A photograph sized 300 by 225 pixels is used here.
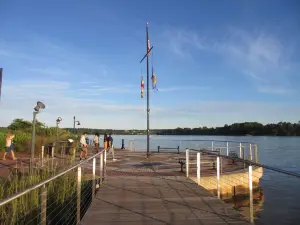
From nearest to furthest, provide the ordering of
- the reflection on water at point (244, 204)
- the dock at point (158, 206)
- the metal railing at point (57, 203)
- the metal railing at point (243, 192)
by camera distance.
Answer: the dock at point (158, 206) → the metal railing at point (57, 203) → the metal railing at point (243, 192) → the reflection on water at point (244, 204)

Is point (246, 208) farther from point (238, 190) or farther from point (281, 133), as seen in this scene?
point (281, 133)

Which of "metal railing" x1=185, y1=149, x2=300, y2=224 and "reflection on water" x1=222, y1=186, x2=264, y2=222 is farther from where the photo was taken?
"reflection on water" x1=222, y1=186, x2=264, y2=222

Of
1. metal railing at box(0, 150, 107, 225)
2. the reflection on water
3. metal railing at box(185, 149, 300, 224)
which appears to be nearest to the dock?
metal railing at box(0, 150, 107, 225)

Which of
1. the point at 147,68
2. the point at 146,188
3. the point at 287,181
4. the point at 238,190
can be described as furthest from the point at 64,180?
the point at 287,181

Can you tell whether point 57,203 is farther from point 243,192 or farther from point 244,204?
point 243,192

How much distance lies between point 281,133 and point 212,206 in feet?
520

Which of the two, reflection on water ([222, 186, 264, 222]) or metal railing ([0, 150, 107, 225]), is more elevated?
metal railing ([0, 150, 107, 225])

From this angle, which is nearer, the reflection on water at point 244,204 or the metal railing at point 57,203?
the metal railing at point 57,203

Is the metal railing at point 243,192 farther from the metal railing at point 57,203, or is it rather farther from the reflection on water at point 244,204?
the metal railing at point 57,203

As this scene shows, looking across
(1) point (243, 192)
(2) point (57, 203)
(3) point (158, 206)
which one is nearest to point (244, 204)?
(1) point (243, 192)

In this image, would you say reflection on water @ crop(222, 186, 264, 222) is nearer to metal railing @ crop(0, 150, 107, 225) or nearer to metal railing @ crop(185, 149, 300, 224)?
metal railing @ crop(185, 149, 300, 224)

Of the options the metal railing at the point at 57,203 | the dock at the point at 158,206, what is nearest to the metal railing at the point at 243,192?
the dock at the point at 158,206

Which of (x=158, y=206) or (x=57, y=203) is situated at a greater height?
(x=158, y=206)

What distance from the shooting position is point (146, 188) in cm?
852
